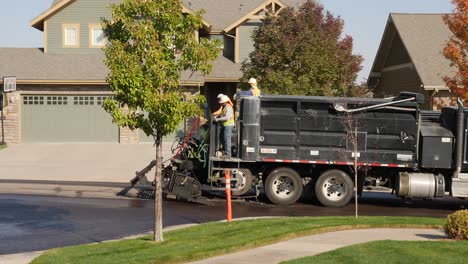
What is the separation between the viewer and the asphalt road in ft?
47.4

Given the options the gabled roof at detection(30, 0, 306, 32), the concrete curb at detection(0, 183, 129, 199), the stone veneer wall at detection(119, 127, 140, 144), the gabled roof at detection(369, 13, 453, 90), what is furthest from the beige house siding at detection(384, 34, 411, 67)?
the concrete curb at detection(0, 183, 129, 199)

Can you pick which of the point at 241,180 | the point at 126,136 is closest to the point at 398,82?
the point at 126,136

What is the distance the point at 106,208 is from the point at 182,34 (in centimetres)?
697

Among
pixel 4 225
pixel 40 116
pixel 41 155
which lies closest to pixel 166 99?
pixel 4 225

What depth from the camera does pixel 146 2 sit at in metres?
12.4

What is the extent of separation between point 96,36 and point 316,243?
27.5 metres

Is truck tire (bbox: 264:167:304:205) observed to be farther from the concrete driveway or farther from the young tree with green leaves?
the concrete driveway

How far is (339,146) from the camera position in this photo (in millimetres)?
18953

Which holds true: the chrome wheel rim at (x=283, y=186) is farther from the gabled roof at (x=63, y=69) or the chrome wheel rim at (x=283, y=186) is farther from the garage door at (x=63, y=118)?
the garage door at (x=63, y=118)

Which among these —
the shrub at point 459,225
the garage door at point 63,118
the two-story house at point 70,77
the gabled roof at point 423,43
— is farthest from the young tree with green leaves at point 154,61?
the garage door at point 63,118

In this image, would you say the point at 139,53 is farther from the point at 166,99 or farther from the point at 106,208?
the point at 106,208

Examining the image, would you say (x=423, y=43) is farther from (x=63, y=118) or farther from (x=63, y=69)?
(x=63, y=118)

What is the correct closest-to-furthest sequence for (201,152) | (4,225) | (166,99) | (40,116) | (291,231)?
(166,99) < (291,231) < (4,225) < (201,152) < (40,116)

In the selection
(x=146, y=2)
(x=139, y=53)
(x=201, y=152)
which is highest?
(x=146, y=2)
